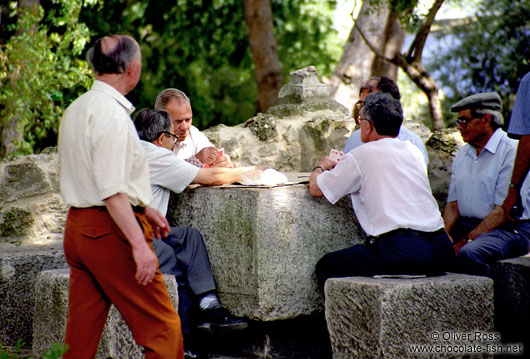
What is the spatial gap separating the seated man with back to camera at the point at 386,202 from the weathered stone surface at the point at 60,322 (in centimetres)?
109

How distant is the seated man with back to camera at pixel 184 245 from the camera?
15.1 ft

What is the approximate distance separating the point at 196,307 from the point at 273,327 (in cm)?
50

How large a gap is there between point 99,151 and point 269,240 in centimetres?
165

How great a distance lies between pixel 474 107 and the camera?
5.38 metres

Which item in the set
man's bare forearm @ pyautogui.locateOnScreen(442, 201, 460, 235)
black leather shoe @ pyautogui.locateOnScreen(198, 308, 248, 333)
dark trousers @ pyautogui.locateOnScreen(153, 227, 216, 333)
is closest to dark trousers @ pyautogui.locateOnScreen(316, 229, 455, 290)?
black leather shoe @ pyautogui.locateOnScreen(198, 308, 248, 333)

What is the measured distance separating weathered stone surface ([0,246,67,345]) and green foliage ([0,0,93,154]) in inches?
91.0

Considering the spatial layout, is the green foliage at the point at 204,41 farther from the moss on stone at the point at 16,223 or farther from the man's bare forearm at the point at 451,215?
the man's bare forearm at the point at 451,215

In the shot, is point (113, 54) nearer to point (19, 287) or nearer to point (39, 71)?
point (19, 287)

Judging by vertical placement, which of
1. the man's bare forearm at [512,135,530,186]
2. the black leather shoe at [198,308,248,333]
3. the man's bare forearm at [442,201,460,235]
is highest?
the man's bare forearm at [512,135,530,186]

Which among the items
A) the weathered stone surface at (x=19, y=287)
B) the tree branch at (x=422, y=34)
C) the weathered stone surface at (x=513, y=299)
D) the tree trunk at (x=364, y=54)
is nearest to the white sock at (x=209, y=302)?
the weathered stone surface at (x=19, y=287)

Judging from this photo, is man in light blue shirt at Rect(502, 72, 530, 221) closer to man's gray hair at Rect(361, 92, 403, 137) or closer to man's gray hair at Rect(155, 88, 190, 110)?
man's gray hair at Rect(361, 92, 403, 137)

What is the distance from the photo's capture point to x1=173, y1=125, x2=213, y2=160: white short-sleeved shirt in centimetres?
556

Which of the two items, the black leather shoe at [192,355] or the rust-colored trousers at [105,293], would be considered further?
the black leather shoe at [192,355]

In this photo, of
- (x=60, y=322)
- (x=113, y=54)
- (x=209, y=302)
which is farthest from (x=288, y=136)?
(x=113, y=54)
